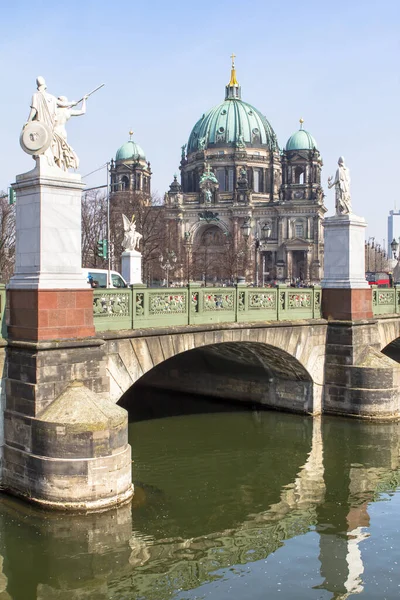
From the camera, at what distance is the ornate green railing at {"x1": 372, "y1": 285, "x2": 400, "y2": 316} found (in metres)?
24.2

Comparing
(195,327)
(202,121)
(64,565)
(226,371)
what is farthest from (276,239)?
(64,565)

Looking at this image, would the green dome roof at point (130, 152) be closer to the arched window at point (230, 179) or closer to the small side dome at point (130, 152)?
the small side dome at point (130, 152)

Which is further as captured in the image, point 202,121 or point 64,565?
point 202,121

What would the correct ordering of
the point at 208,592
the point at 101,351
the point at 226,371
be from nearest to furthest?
1. the point at 208,592
2. the point at 101,351
3. the point at 226,371

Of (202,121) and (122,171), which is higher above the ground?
(202,121)

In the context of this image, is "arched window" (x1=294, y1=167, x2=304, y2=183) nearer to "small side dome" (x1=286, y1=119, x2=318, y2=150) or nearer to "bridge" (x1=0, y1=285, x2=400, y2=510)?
"small side dome" (x1=286, y1=119, x2=318, y2=150)

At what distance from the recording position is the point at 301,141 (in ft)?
363

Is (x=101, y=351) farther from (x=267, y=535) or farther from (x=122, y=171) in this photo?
(x=122, y=171)

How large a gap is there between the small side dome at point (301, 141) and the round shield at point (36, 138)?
10070 cm

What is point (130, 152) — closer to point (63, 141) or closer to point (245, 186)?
point (245, 186)

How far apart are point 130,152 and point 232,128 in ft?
57.4

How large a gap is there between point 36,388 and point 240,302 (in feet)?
25.8

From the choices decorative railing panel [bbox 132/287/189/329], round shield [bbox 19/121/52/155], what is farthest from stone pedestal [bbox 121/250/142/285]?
round shield [bbox 19/121/52/155]

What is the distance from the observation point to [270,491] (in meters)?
15.9
